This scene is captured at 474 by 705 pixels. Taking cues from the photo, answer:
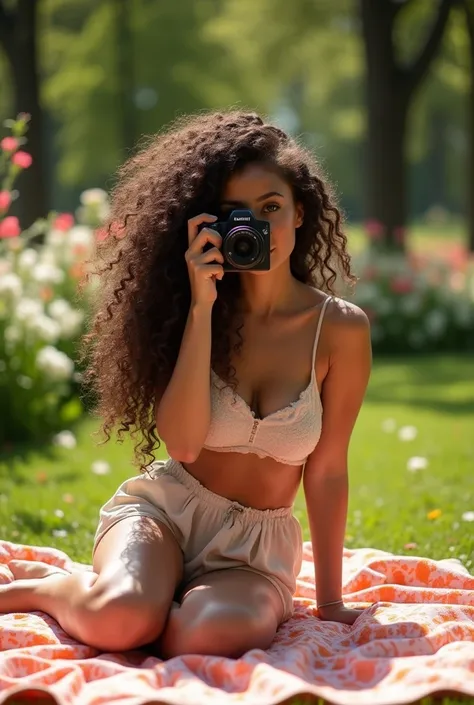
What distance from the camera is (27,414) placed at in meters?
6.71

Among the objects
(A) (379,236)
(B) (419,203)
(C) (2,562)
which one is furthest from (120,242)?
(B) (419,203)

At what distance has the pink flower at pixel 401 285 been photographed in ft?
37.6

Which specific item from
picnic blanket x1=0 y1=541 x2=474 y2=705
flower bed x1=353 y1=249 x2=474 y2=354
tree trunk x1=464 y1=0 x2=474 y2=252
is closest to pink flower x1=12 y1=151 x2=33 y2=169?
picnic blanket x1=0 y1=541 x2=474 y2=705

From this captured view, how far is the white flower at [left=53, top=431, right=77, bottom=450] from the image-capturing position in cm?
654

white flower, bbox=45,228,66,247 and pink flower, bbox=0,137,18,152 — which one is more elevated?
pink flower, bbox=0,137,18,152

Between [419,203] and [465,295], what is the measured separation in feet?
152

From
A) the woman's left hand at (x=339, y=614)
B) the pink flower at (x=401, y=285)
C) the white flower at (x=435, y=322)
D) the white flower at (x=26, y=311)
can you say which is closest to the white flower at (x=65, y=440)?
the white flower at (x=26, y=311)

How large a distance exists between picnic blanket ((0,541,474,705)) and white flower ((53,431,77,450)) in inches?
112

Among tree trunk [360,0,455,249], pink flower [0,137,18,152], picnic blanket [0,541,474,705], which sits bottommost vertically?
picnic blanket [0,541,474,705]

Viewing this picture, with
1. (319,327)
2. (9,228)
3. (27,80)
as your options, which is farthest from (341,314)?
(27,80)

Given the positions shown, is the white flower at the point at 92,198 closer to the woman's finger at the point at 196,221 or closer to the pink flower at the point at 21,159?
the pink flower at the point at 21,159

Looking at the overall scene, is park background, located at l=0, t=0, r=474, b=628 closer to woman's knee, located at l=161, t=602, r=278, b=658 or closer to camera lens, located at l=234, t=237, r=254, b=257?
camera lens, located at l=234, t=237, r=254, b=257

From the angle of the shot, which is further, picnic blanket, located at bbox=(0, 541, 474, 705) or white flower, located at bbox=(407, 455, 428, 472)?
white flower, located at bbox=(407, 455, 428, 472)

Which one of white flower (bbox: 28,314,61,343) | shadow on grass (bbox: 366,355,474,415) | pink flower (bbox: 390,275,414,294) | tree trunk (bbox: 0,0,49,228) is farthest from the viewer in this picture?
tree trunk (bbox: 0,0,49,228)
